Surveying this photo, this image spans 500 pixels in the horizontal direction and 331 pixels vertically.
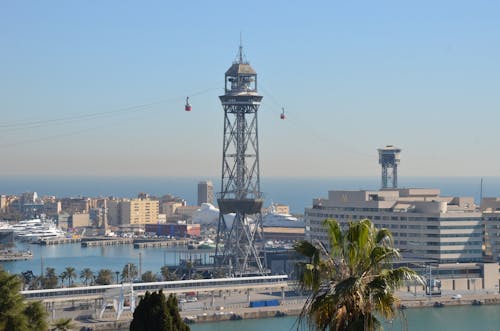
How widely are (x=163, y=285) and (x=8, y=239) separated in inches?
1957

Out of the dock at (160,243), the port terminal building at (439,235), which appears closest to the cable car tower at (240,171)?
the port terminal building at (439,235)

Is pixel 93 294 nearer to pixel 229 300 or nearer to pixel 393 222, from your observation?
pixel 229 300

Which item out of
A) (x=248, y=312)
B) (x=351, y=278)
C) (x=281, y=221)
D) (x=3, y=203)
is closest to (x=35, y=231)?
(x=281, y=221)

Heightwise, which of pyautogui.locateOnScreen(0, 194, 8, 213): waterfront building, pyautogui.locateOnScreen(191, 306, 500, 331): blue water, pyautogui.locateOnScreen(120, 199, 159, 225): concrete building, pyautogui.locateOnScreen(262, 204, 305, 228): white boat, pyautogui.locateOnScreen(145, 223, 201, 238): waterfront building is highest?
pyautogui.locateOnScreen(0, 194, 8, 213): waterfront building

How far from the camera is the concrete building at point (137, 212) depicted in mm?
116000

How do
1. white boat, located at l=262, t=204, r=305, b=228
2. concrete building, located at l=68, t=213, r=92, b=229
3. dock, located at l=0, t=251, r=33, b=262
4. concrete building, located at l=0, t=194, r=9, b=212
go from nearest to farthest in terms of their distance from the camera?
dock, located at l=0, t=251, r=33, b=262, white boat, located at l=262, t=204, r=305, b=228, concrete building, located at l=68, t=213, r=92, b=229, concrete building, located at l=0, t=194, r=9, b=212

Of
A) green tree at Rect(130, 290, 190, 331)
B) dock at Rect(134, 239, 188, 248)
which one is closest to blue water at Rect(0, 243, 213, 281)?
dock at Rect(134, 239, 188, 248)

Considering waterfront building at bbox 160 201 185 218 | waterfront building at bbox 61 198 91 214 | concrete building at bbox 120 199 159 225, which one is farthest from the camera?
waterfront building at bbox 61 198 91 214

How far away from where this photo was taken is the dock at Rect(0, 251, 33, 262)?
80188mm

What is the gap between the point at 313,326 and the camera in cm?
839

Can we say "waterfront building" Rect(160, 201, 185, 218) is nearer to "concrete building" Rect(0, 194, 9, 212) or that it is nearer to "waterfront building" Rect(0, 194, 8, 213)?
"waterfront building" Rect(0, 194, 8, 213)

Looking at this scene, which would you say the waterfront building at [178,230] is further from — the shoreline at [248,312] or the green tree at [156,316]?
the green tree at [156,316]

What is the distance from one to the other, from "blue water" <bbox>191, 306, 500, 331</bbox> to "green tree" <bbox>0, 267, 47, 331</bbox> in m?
25.1

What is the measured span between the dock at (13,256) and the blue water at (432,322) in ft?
139
